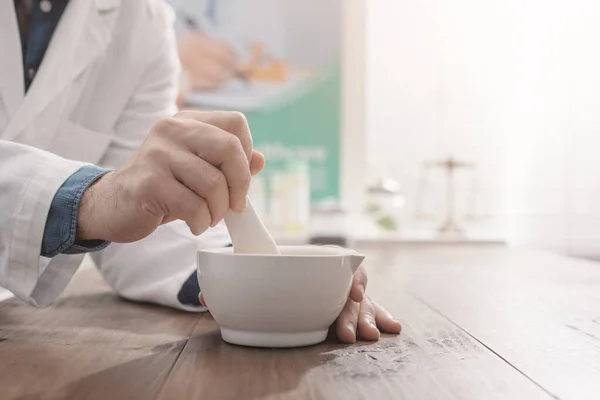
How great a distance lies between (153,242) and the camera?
122cm

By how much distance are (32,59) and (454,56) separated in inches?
89.1

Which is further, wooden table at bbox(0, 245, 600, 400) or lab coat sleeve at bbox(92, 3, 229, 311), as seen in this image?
lab coat sleeve at bbox(92, 3, 229, 311)

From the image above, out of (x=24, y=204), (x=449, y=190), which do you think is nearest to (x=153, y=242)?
(x=24, y=204)

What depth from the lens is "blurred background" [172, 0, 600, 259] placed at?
10.3 feet

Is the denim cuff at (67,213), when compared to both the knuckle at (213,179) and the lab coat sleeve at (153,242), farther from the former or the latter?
the lab coat sleeve at (153,242)

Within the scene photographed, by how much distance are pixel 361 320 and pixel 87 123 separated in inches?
27.4

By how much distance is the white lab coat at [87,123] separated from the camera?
2.69 ft

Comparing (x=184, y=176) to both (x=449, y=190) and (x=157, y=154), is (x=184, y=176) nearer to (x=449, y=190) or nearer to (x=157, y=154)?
(x=157, y=154)

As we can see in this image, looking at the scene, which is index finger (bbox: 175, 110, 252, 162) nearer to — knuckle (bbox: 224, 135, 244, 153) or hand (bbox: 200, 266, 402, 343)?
knuckle (bbox: 224, 135, 244, 153)

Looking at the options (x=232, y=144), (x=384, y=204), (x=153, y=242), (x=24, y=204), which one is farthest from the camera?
(x=384, y=204)

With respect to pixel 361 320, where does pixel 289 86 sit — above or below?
above

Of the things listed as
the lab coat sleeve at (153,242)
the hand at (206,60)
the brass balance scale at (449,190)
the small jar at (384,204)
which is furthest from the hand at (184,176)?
the hand at (206,60)

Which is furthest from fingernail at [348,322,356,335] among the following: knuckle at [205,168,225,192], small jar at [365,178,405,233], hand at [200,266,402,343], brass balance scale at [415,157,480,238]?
brass balance scale at [415,157,480,238]

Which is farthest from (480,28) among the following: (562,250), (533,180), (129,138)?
(129,138)
